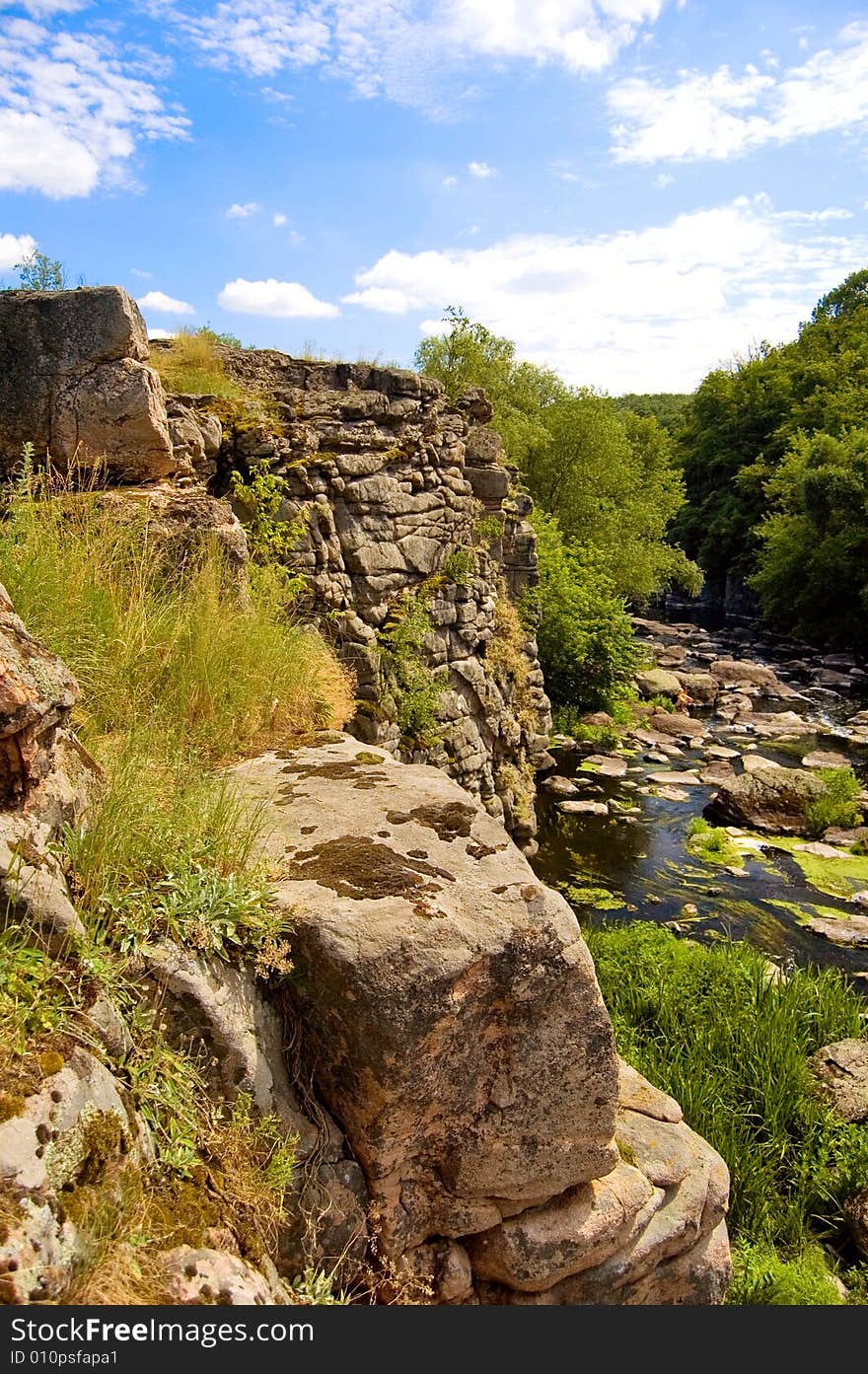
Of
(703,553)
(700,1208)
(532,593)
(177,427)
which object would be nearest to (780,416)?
(703,553)

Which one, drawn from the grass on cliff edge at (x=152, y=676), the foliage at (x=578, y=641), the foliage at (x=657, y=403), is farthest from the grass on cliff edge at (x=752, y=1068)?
the foliage at (x=657, y=403)

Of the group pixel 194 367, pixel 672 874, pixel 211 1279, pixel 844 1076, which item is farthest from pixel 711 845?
pixel 211 1279

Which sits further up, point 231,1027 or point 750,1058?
point 231,1027

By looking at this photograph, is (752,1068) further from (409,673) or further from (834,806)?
(834,806)

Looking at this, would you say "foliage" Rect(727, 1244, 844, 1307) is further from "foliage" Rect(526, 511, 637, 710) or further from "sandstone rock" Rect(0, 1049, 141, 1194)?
"foliage" Rect(526, 511, 637, 710)

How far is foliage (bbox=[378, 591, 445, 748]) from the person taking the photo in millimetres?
9625

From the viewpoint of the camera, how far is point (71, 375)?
6156 mm

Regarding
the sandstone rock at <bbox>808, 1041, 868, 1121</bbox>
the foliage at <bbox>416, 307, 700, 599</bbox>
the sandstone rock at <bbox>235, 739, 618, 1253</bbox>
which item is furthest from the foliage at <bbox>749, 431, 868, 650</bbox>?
the sandstone rock at <bbox>235, 739, 618, 1253</bbox>

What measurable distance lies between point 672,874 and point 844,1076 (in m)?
5.20

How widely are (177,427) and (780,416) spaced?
4674cm

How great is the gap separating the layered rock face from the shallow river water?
142 centimetres

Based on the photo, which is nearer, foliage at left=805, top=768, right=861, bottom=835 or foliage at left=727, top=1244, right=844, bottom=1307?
foliage at left=727, top=1244, right=844, bottom=1307

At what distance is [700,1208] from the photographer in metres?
4.03

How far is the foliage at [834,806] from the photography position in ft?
47.2
